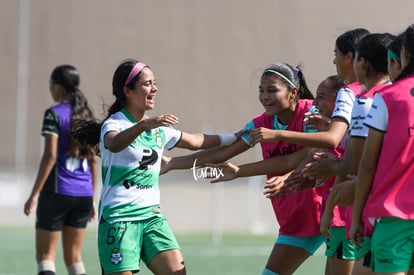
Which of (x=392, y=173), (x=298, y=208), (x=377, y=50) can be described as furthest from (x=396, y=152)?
(x=298, y=208)

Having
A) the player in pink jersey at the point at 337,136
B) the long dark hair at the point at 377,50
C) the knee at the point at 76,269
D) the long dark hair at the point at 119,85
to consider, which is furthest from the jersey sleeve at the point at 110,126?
the knee at the point at 76,269

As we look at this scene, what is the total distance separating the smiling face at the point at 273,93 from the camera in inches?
Result: 268

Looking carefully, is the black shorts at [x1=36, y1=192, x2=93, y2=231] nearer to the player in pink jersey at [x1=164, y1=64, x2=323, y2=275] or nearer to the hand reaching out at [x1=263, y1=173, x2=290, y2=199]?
the player in pink jersey at [x1=164, y1=64, x2=323, y2=275]

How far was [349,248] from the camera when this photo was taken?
661 centimetres

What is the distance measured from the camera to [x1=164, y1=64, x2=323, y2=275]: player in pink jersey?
684 centimetres

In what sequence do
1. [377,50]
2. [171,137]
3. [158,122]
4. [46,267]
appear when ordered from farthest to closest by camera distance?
[46,267] < [171,137] < [158,122] < [377,50]

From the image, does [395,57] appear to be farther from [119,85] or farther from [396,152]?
[119,85]

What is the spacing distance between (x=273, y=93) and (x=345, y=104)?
940mm

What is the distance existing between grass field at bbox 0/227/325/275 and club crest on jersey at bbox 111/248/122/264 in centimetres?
470

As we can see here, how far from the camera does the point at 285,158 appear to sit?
6855 millimetres

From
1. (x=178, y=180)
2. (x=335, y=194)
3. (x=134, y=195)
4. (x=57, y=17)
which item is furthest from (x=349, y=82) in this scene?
(x=57, y=17)

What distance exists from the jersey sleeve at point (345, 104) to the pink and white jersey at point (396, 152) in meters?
0.94

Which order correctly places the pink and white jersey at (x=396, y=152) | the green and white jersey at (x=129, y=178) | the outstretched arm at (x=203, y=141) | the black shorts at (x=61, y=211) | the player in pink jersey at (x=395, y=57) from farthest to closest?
Result: the black shorts at (x=61, y=211) < the outstretched arm at (x=203, y=141) < the green and white jersey at (x=129, y=178) < the player in pink jersey at (x=395, y=57) < the pink and white jersey at (x=396, y=152)

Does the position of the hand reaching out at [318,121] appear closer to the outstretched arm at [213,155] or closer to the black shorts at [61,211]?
the outstretched arm at [213,155]
